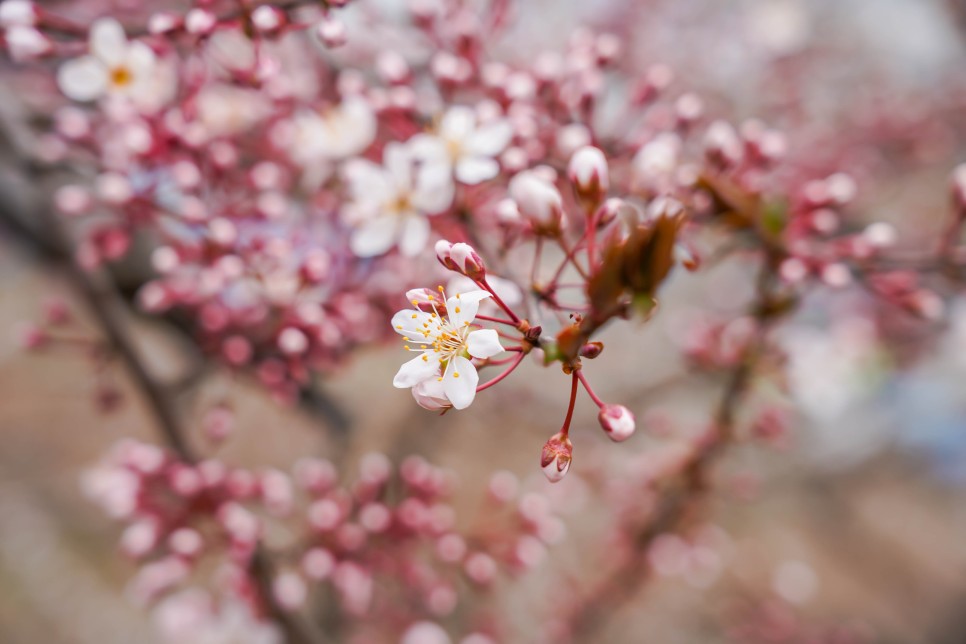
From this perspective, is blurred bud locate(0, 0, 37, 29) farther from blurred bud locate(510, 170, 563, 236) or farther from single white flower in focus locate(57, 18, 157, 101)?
blurred bud locate(510, 170, 563, 236)

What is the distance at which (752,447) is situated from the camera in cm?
221

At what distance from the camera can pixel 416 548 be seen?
1.24 m

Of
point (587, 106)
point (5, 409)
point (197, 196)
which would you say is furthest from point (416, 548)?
point (5, 409)

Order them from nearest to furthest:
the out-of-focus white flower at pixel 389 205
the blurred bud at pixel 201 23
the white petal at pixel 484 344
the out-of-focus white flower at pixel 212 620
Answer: the white petal at pixel 484 344
the blurred bud at pixel 201 23
the out-of-focus white flower at pixel 389 205
the out-of-focus white flower at pixel 212 620

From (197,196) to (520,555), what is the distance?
2.84 ft

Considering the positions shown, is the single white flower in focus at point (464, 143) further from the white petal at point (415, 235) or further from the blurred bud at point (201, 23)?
the blurred bud at point (201, 23)

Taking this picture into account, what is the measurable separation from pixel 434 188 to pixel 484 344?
352 millimetres

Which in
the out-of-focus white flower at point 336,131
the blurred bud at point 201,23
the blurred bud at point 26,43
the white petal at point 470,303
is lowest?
the white petal at point 470,303

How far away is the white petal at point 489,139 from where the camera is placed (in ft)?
2.68

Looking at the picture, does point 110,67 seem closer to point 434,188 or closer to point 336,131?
point 336,131

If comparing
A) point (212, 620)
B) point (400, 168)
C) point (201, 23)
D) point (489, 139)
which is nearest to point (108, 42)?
point (201, 23)

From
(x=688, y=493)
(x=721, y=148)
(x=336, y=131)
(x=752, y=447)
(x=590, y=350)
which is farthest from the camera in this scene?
(x=752, y=447)

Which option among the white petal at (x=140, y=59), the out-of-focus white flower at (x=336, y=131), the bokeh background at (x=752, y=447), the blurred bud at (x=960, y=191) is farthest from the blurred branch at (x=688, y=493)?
the white petal at (x=140, y=59)

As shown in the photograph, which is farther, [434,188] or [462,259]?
[434,188]
